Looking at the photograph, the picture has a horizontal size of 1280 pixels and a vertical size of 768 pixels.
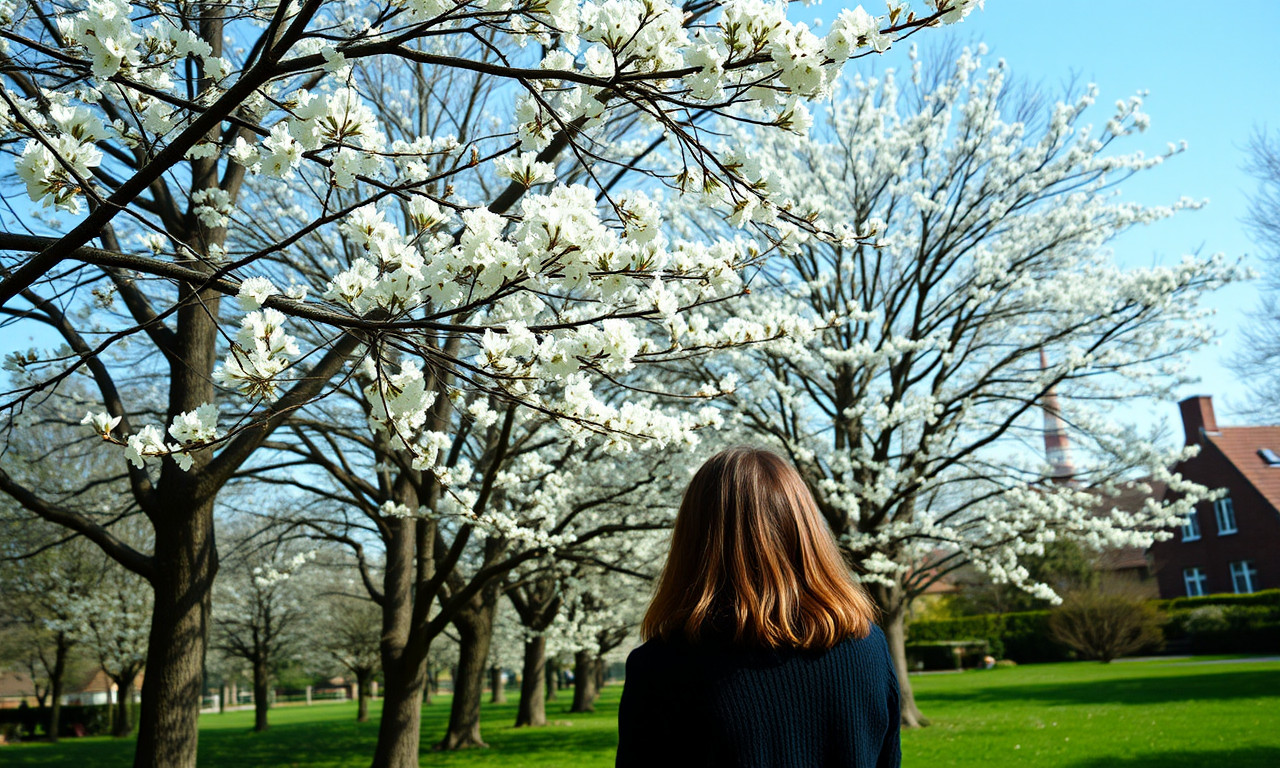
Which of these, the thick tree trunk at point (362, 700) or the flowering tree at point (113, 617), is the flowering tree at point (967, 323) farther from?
the thick tree trunk at point (362, 700)

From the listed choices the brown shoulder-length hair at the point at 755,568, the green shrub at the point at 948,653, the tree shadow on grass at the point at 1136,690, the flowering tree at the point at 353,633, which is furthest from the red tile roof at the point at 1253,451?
the brown shoulder-length hair at the point at 755,568

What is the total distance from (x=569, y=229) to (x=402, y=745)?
27.9 ft

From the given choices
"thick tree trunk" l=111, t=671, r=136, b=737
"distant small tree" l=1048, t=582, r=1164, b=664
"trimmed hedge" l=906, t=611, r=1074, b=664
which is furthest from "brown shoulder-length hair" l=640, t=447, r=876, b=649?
"trimmed hedge" l=906, t=611, r=1074, b=664

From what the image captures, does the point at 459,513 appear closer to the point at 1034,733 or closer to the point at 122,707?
the point at 1034,733

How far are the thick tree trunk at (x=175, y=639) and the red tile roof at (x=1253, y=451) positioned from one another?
33.7 m

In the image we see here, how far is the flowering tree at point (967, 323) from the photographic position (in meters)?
11.1

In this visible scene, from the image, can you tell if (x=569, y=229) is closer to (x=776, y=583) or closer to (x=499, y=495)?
(x=776, y=583)

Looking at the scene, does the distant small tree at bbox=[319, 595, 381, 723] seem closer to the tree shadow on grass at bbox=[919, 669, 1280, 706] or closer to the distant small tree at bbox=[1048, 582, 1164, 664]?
the tree shadow on grass at bbox=[919, 669, 1280, 706]

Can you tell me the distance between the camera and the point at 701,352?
11.8 ft

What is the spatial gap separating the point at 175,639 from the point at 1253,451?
1428 inches

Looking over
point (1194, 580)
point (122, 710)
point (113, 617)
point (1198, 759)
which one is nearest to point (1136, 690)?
point (1198, 759)

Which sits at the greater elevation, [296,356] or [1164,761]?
[296,356]

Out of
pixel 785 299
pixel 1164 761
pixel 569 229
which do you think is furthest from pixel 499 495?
pixel 569 229

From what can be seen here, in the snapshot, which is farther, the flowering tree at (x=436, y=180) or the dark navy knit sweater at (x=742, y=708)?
the flowering tree at (x=436, y=180)
